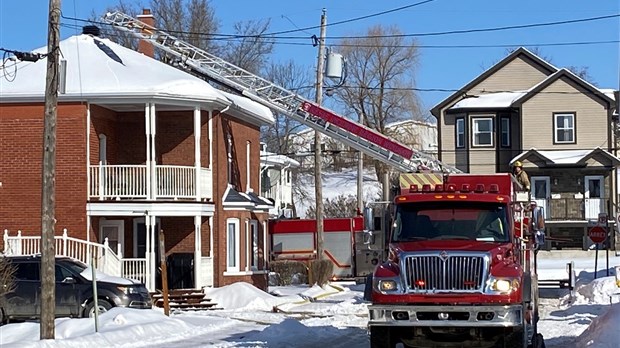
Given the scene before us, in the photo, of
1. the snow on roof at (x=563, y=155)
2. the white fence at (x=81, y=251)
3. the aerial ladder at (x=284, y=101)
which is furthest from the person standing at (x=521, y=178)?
the snow on roof at (x=563, y=155)

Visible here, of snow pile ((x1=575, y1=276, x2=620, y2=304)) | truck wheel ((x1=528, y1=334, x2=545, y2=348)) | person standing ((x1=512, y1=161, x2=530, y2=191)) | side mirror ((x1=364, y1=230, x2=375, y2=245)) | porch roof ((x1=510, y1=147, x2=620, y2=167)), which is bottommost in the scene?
snow pile ((x1=575, y1=276, x2=620, y2=304))

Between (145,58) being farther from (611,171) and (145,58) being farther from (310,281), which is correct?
(611,171)

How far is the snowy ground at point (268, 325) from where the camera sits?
18.9 meters

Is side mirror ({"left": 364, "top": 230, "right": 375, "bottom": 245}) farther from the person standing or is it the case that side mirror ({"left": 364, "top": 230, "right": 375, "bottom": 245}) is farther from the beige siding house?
the beige siding house

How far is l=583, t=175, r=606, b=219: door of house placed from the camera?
188 ft

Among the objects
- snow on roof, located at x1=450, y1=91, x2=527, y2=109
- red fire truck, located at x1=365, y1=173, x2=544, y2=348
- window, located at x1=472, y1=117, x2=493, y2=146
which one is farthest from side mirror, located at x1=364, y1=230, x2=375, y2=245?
window, located at x1=472, y1=117, x2=493, y2=146

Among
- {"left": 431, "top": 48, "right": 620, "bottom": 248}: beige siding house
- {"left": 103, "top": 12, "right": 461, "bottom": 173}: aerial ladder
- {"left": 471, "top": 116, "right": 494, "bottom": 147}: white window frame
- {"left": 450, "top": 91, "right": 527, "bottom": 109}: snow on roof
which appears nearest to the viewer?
{"left": 103, "top": 12, "right": 461, "bottom": 173}: aerial ladder

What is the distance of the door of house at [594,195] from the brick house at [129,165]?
28033 millimetres

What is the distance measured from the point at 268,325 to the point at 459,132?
36.6m

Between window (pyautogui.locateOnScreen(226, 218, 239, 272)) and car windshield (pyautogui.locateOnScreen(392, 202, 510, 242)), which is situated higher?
car windshield (pyautogui.locateOnScreen(392, 202, 510, 242))

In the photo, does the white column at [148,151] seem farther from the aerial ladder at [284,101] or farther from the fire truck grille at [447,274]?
the fire truck grille at [447,274]

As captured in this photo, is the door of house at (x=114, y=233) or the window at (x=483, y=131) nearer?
the door of house at (x=114, y=233)

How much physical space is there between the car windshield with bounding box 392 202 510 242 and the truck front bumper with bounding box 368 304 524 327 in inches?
57.7

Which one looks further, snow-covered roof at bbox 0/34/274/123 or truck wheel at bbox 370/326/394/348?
snow-covered roof at bbox 0/34/274/123
